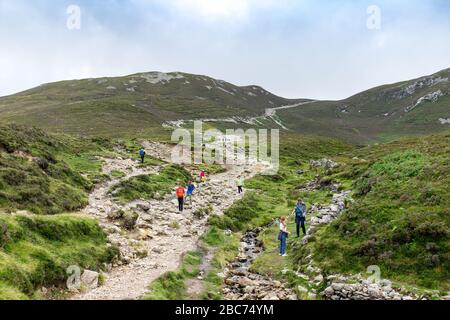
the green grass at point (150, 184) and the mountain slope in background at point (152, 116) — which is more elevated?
the mountain slope in background at point (152, 116)

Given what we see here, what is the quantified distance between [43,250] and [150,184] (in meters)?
22.5

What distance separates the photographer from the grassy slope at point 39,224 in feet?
51.7

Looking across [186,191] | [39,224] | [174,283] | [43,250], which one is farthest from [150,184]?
[174,283]

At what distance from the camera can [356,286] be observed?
16.8m

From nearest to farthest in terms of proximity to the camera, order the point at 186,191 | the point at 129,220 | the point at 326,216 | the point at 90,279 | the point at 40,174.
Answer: the point at 90,279
the point at 129,220
the point at 326,216
the point at 40,174
the point at 186,191

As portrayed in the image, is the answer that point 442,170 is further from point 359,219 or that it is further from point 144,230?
point 144,230

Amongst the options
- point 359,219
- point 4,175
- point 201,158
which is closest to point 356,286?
point 359,219

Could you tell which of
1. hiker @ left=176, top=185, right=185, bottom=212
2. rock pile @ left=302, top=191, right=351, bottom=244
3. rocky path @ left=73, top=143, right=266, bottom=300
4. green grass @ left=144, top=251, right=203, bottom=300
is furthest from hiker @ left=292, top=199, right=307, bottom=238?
hiker @ left=176, top=185, right=185, bottom=212

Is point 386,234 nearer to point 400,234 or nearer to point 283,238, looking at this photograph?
point 400,234

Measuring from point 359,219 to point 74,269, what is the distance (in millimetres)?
15274

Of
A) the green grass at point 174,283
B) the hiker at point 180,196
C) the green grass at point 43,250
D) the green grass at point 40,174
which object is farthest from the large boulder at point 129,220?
the hiker at point 180,196

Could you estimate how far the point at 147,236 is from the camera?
2539 cm

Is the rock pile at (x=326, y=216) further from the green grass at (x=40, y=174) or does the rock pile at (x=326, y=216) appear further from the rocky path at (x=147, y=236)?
the green grass at (x=40, y=174)

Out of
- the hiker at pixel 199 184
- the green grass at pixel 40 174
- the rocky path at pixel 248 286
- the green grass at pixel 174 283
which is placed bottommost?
the rocky path at pixel 248 286
